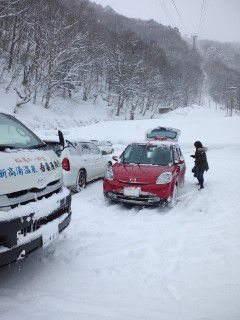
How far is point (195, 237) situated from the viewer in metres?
6.08

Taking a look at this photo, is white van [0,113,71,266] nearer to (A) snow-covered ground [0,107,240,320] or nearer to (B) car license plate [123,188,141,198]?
(A) snow-covered ground [0,107,240,320]

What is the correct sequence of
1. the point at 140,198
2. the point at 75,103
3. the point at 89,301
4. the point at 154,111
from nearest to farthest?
1. the point at 89,301
2. the point at 140,198
3. the point at 75,103
4. the point at 154,111

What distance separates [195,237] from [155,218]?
1311mm

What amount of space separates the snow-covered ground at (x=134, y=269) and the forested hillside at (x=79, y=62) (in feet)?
88.4

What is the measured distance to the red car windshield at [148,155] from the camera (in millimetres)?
8930

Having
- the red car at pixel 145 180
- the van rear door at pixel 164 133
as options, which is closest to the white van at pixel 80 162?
the red car at pixel 145 180

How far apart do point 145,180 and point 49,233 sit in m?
3.96

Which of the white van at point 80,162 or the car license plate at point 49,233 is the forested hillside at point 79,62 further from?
the car license plate at point 49,233

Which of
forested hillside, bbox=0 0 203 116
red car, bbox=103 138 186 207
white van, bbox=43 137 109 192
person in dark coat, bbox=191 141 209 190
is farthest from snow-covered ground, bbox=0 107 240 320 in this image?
forested hillside, bbox=0 0 203 116

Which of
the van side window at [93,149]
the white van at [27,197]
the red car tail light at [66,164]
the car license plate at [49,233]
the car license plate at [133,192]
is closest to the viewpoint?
the white van at [27,197]

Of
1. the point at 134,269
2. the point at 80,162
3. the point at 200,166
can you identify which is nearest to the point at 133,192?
the point at 80,162

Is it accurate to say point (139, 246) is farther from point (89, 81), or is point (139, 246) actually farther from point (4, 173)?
point (89, 81)

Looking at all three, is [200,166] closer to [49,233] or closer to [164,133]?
[164,133]

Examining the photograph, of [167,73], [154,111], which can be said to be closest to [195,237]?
[154,111]
